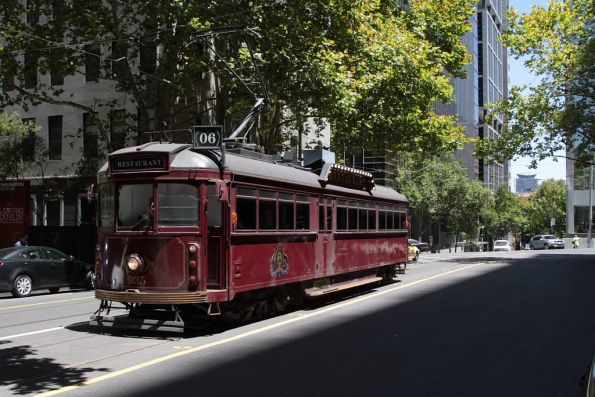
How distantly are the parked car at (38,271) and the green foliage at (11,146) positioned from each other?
37.7 feet

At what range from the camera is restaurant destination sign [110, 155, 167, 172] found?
9.91 meters

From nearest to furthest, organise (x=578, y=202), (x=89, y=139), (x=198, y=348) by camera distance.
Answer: (x=198, y=348) → (x=89, y=139) → (x=578, y=202)

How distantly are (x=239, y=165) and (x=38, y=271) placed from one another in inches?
388

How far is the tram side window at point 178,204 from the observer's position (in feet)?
32.3

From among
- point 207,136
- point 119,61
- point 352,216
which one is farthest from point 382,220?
point 119,61

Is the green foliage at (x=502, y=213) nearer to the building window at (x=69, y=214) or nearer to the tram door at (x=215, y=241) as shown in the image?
the building window at (x=69, y=214)

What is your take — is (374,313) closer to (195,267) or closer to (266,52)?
(195,267)

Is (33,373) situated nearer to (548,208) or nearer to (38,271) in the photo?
(38,271)

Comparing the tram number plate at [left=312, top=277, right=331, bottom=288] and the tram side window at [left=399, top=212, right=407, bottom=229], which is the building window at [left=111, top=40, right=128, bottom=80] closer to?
the tram side window at [left=399, top=212, right=407, bottom=229]

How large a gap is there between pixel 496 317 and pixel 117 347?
745cm

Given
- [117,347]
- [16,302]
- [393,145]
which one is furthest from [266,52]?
[117,347]

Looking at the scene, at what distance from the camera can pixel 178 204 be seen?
32.6 ft

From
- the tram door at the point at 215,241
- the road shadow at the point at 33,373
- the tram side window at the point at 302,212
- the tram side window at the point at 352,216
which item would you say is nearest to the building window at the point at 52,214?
the tram side window at the point at 352,216

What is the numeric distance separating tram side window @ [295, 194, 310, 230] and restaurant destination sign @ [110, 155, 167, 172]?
3496 mm
